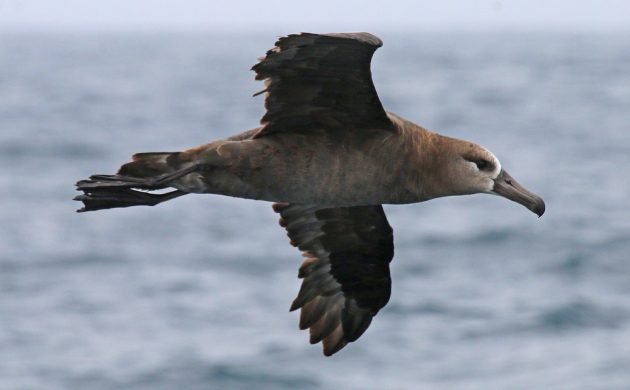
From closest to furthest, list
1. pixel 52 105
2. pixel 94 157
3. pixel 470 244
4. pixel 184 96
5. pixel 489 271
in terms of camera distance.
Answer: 1. pixel 489 271
2. pixel 470 244
3. pixel 94 157
4. pixel 52 105
5. pixel 184 96

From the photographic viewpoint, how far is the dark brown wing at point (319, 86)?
825cm

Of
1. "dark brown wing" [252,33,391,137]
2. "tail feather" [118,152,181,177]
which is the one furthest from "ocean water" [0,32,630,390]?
"dark brown wing" [252,33,391,137]

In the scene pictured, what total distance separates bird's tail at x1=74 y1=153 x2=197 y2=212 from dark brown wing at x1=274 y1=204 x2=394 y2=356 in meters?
1.35

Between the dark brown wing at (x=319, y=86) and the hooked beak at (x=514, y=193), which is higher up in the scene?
the dark brown wing at (x=319, y=86)

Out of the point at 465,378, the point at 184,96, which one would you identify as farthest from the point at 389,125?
the point at 184,96

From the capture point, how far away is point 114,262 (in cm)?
2239

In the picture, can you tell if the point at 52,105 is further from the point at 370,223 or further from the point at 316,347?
the point at 370,223

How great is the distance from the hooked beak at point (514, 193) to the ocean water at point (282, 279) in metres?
6.17

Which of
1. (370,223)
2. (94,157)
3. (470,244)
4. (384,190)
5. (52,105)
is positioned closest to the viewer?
(384,190)

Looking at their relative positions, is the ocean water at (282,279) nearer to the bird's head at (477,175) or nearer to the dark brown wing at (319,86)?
the bird's head at (477,175)

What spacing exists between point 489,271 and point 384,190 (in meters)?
12.1

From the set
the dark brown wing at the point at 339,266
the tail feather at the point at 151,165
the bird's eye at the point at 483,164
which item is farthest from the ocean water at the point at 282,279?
the tail feather at the point at 151,165

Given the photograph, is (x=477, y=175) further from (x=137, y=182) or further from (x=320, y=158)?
(x=137, y=182)

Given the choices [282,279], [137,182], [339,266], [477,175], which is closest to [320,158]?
[477,175]
